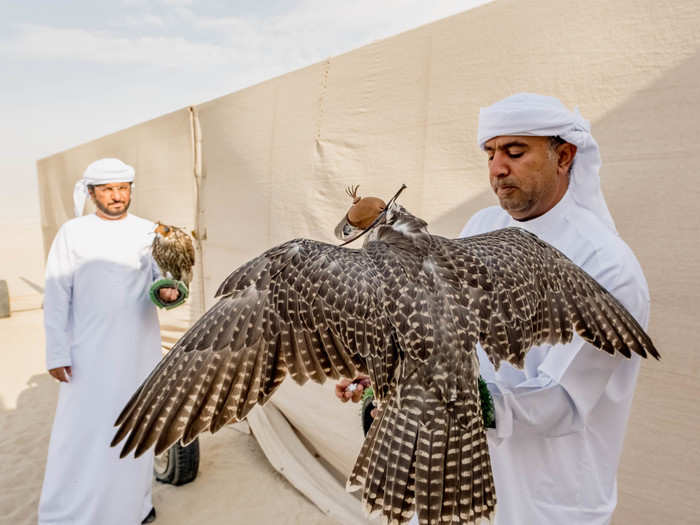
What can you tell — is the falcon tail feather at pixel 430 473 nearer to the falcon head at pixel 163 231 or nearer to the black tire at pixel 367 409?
the black tire at pixel 367 409

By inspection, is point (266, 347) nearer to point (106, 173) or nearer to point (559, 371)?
point (559, 371)

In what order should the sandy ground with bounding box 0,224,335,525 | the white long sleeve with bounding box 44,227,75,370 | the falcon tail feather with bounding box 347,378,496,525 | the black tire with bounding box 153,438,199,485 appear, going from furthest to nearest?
the black tire with bounding box 153,438,199,485
the sandy ground with bounding box 0,224,335,525
the white long sleeve with bounding box 44,227,75,370
the falcon tail feather with bounding box 347,378,496,525

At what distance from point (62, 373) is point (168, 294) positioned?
81 cm

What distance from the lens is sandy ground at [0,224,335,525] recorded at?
3398mm

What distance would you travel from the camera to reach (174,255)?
3.03m

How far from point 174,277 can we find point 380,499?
7.72 ft

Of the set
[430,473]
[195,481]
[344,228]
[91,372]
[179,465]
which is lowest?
[195,481]

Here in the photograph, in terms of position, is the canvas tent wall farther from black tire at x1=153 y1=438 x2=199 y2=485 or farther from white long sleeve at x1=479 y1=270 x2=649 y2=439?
white long sleeve at x1=479 y1=270 x2=649 y2=439

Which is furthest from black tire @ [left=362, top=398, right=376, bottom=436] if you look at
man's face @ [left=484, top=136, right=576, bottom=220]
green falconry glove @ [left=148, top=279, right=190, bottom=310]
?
green falconry glove @ [left=148, top=279, right=190, bottom=310]

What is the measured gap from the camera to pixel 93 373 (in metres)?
2.97

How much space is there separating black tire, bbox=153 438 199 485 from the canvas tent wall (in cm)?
64

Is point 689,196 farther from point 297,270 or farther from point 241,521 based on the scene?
point 241,521

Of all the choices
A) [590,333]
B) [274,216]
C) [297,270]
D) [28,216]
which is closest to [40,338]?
[274,216]

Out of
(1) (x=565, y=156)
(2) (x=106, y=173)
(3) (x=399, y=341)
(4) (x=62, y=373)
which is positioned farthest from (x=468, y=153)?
(4) (x=62, y=373)
